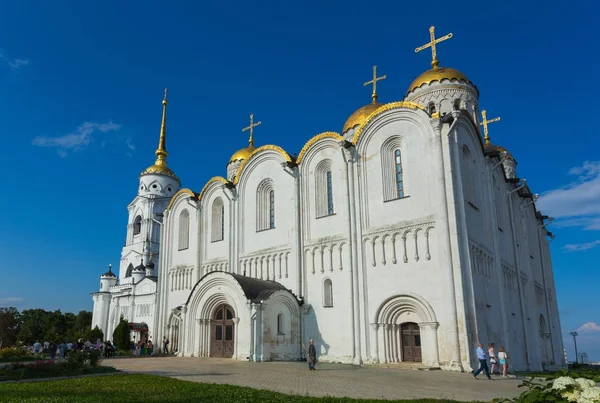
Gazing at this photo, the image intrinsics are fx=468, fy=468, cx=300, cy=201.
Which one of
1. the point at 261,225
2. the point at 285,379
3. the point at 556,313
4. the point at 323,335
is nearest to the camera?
the point at 285,379

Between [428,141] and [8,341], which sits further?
[8,341]

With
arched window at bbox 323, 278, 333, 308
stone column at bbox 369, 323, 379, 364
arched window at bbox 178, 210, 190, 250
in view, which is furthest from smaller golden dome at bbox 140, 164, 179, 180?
stone column at bbox 369, 323, 379, 364

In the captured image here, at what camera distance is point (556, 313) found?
32.1 meters

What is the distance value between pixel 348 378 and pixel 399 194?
899 centimetres

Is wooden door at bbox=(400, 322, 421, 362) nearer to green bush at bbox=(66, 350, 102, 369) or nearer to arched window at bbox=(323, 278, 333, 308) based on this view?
arched window at bbox=(323, 278, 333, 308)

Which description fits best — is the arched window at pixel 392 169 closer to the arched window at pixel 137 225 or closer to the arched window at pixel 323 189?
the arched window at pixel 323 189

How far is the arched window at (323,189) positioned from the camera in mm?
22927

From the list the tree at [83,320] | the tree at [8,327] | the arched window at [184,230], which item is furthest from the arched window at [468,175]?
the tree at [83,320]

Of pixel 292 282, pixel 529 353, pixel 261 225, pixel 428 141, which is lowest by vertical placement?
pixel 529 353

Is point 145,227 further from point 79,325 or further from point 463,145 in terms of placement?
point 463,145

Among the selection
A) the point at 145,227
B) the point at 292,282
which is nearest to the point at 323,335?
the point at 292,282

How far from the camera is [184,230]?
29984 millimetres

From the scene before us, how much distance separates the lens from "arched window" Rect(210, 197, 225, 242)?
2760cm

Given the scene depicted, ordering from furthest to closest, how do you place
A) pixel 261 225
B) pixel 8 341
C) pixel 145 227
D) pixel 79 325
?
pixel 79 325 < pixel 8 341 < pixel 145 227 < pixel 261 225
